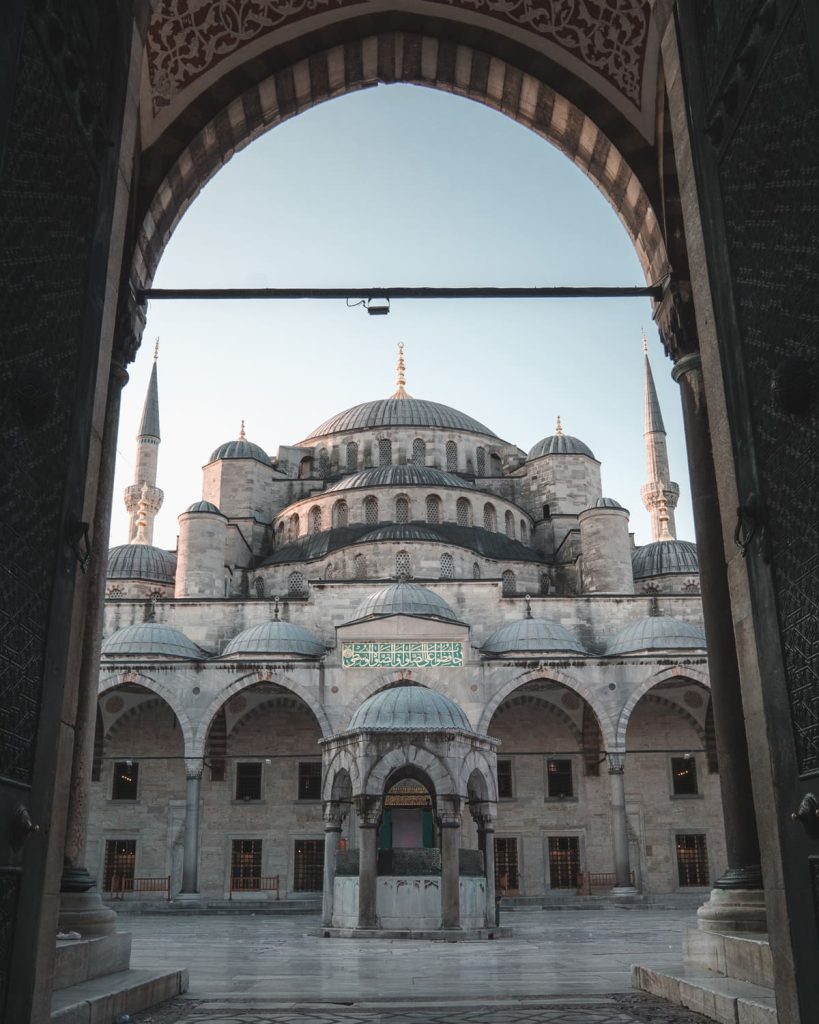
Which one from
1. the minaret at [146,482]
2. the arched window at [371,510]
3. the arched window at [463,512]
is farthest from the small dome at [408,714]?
the minaret at [146,482]

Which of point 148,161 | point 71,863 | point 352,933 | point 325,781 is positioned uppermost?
point 148,161

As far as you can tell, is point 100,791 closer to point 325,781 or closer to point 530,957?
point 325,781

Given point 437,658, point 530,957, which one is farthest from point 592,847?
point 530,957

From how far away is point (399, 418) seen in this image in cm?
3816

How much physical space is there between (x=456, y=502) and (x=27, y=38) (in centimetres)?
3032

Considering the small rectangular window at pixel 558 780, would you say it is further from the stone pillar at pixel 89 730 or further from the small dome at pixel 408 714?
the stone pillar at pixel 89 730

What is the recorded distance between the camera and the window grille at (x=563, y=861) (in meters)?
26.0

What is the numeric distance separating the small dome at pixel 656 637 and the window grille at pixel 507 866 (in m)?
5.74

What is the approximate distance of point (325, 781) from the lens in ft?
47.8

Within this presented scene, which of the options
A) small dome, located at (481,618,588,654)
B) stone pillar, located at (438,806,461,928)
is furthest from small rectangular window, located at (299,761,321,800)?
stone pillar, located at (438,806,461,928)

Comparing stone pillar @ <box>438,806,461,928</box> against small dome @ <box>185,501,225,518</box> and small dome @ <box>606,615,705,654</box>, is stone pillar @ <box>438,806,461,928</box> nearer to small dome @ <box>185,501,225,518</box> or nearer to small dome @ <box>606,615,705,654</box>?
small dome @ <box>606,615,705,654</box>

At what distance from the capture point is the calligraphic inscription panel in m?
25.0

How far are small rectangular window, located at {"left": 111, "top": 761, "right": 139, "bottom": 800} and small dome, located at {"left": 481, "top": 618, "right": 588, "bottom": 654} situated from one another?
10.0m

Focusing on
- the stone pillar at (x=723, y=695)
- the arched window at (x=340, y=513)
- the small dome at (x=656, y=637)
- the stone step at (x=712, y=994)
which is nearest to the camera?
the stone step at (x=712, y=994)
